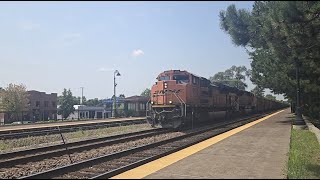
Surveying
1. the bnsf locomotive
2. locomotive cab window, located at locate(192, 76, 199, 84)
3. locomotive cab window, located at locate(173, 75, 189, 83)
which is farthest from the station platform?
locomotive cab window, located at locate(192, 76, 199, 84)

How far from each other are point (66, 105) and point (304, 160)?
70.3 meters

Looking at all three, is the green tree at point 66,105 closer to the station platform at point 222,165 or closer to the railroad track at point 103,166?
the railroad track at point 103,166

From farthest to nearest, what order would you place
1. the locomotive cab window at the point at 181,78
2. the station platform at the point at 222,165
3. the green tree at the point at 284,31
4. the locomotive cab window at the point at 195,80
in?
the locomotive cab window at the point at 195,80
the locomotive cab window at the point at 181,78
the green tree at the point at 284,31
the station platform at the point at 222,165

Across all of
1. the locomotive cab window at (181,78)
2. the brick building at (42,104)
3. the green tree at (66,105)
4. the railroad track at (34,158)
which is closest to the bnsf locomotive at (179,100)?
the locomotive cab window at (181,78)

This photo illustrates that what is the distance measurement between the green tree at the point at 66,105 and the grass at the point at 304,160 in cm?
6356

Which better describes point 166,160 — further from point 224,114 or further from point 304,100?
point 304,100

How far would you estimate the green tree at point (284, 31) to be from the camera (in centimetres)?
1219

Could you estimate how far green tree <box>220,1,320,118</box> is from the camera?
12188 mm

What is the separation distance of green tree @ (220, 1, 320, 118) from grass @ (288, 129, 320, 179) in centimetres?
399

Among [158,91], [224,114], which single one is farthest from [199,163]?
[224,114]

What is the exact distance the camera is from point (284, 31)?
13.3m

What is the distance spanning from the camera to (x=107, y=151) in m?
14.6

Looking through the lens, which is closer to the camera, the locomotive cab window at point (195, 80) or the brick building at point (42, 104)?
the locomotive cab window at point (195, 80)

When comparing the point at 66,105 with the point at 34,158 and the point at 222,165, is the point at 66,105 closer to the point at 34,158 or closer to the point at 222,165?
the point at 34,158
